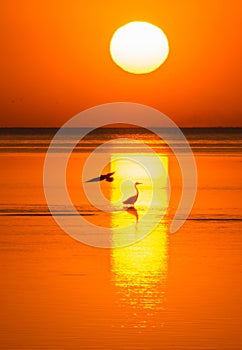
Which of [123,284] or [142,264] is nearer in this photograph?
[123,284]

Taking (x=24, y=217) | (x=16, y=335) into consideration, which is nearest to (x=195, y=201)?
(x=24, y=217)

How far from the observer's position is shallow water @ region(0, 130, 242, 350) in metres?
6.68

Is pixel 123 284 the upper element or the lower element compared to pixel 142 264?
lower

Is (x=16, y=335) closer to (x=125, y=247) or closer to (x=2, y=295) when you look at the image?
(x=2, y=295)

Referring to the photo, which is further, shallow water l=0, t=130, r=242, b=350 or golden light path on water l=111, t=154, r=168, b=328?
golden light path on water l=111, t=154, r=168, b=328

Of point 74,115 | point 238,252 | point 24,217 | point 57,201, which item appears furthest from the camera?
point 74,115

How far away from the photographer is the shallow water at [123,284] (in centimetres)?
668

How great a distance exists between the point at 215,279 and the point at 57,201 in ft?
20.0

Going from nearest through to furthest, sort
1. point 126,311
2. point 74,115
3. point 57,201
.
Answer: point 126,311, point 57,201, point 74,115

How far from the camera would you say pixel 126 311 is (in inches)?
287

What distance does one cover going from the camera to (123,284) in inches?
325

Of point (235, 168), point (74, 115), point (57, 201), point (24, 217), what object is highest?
point (74, 115)

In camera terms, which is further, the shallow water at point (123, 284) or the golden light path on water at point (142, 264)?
the golden light path on water at point (142, 264)

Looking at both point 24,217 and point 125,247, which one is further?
point 24,217
